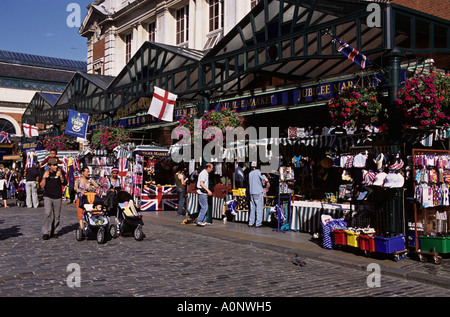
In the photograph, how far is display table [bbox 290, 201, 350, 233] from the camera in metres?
11.0

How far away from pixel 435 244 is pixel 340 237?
5.96 feet

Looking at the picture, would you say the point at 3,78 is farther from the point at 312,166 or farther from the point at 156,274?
the point at 156,274

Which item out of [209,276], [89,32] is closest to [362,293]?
[209,276]

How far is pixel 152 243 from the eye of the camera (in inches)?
416

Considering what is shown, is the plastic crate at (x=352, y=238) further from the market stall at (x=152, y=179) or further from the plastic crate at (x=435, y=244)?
the market stall at (x=152, y=179)

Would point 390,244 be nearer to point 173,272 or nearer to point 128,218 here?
point 173,272

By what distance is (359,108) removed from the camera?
9.62 m

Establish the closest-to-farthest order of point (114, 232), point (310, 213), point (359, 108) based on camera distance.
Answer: point (359, 108) → point (114, 232) → point (310, 213)

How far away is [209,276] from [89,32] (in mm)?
30555

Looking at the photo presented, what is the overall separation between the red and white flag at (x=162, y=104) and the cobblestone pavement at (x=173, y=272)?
5.79 meters

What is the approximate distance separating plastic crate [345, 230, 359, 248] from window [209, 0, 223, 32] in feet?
51.8

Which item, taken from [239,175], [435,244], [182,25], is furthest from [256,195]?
[182,25]

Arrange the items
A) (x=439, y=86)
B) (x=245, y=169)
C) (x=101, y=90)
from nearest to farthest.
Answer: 1. (x=439, y=86)
2. (x=245, y=169)
3. (x=101, y=90)
